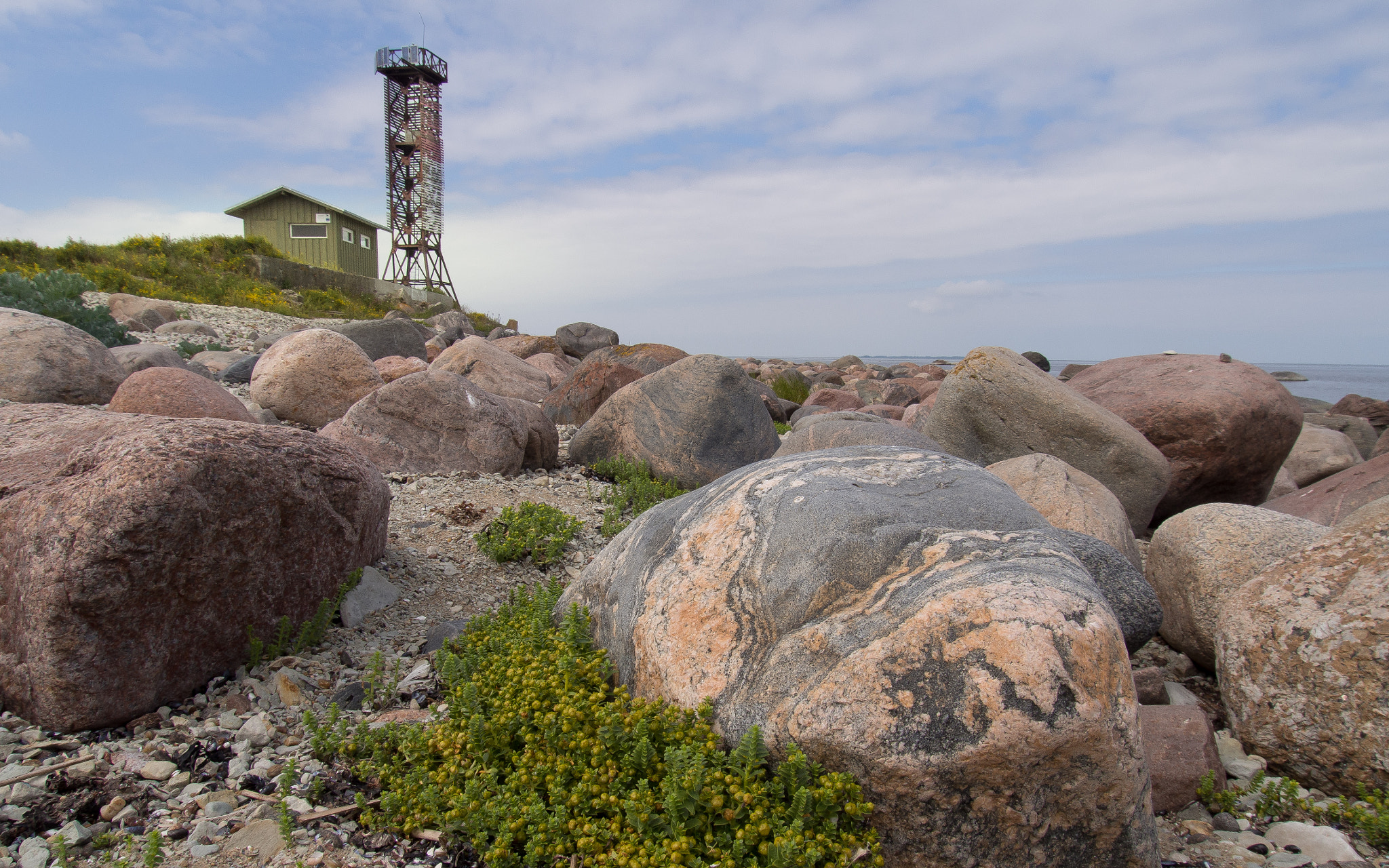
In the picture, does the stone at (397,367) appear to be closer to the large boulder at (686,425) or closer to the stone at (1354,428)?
the large boulder at (686,425)

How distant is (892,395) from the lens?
18531mm

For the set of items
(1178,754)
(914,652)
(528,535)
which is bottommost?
(1178,754)

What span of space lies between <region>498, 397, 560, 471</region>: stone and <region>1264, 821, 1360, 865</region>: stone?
6.52 metres

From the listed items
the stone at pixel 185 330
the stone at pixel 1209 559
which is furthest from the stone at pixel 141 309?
the stone at pixel 1209 559

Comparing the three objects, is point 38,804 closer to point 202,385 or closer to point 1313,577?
point 202,385

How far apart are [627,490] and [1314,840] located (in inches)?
205

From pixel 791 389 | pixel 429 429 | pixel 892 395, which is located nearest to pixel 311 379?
pixel 429 429

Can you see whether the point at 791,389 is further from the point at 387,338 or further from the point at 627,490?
the point at 627,490

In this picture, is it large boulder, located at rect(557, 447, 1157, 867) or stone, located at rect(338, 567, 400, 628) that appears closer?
large boulder, located at rect(557, 447, 1157, 867)

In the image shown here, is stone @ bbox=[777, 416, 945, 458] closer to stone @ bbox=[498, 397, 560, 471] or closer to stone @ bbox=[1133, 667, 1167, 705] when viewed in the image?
stone @ bbox=[498, 397, 560, 471]

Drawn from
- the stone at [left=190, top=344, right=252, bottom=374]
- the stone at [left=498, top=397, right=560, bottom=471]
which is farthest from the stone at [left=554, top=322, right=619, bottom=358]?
the stone at [left=498, top=397, right=560, bottom=471]

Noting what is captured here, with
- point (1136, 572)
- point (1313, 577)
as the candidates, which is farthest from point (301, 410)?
point (1313, 577)

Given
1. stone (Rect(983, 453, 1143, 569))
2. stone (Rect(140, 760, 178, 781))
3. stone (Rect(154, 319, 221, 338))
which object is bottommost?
stone (Rect(140, 760, 178, 781))

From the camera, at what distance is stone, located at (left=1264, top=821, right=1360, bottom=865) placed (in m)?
2.67
